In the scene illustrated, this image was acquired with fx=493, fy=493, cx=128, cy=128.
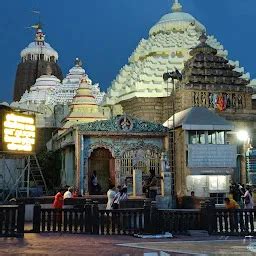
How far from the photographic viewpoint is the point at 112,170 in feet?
94.8

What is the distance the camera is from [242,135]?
32719 mm

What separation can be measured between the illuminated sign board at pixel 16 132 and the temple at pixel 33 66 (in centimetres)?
4154

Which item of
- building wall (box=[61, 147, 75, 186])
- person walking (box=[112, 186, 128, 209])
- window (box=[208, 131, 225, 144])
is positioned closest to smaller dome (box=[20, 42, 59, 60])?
building wall (box=[61, 147, 75, 186])

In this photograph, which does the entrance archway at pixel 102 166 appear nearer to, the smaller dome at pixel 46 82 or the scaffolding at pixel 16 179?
the scaffolding at pixel 16 179

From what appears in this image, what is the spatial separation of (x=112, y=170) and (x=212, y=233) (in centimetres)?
1399

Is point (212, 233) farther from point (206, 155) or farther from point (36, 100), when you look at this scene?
point (36, 100)

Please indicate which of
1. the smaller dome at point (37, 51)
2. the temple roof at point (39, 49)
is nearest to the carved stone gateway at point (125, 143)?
the smaller dome at point (37, 51)

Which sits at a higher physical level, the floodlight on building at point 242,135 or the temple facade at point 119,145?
the floodlight on building at point 242,135

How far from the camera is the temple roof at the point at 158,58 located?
3900 cm

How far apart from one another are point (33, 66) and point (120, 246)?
55.4 meters

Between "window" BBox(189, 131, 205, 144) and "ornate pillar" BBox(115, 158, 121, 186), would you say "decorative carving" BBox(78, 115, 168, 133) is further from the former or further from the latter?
"window" BBox(189, 131, 205, 144)

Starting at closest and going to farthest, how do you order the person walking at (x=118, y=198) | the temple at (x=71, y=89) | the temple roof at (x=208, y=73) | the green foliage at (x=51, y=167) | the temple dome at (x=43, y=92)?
1. the person walking at (x=118, y=198)
2. the green foliage at (x=51, y=167)
3. the temple roof at (x=208, y=73)
4. the temple at (x=71, y=89)
5. the temple dome at (x=43, y=92)

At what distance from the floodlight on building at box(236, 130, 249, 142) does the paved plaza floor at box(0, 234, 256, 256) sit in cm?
1874

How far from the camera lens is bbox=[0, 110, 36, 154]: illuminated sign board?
→ 2048 cm
